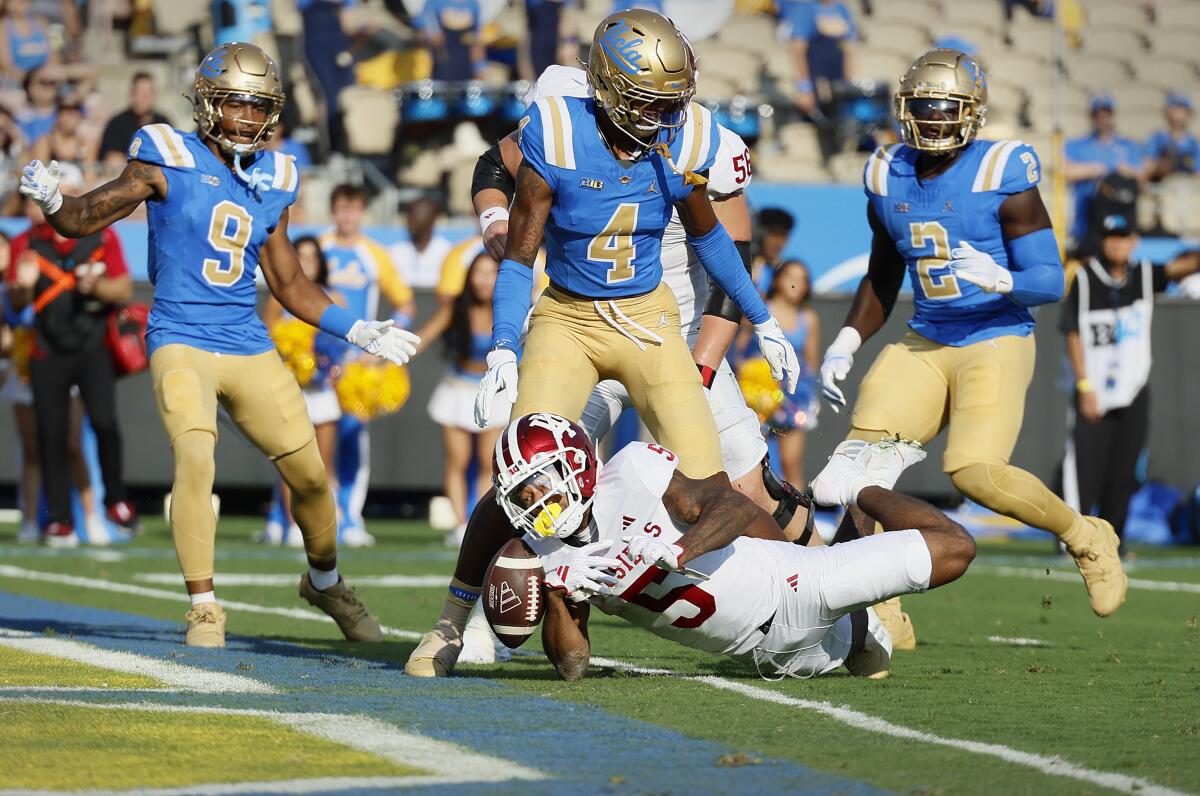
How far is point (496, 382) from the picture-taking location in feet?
16.7

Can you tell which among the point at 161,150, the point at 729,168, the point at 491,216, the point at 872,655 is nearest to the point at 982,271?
the point at 729,168

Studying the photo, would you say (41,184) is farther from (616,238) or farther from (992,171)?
(992,171)

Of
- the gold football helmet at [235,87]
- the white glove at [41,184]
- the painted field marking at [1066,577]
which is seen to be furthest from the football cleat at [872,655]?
the painted field marking at [1066,577]

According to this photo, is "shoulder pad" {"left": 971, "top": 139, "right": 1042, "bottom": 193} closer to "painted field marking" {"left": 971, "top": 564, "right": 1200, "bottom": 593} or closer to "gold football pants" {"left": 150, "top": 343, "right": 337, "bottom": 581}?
"gold football pants" {"left": 150, "top": 343, "right": 337, "bottom": 581}

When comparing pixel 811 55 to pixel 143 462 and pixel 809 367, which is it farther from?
pixel 143 462

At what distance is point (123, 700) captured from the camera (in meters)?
4.61

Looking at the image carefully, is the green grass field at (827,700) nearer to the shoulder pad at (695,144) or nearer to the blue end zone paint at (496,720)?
the blue end zone paint at (496,720)

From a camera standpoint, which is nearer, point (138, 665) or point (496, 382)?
point (496, 382)

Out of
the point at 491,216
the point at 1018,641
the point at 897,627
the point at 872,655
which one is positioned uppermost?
the point at 491,216

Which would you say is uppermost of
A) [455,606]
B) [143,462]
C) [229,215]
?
[229,215]

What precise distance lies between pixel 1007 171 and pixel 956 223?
0.81 feet

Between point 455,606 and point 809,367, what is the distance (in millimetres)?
6569

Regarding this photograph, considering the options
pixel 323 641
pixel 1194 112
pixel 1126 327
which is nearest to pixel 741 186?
pixel 323 641

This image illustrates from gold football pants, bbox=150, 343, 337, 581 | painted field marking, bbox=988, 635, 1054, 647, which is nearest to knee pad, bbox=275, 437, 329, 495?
gold football pants, bbox=150, 343, 337, 581
